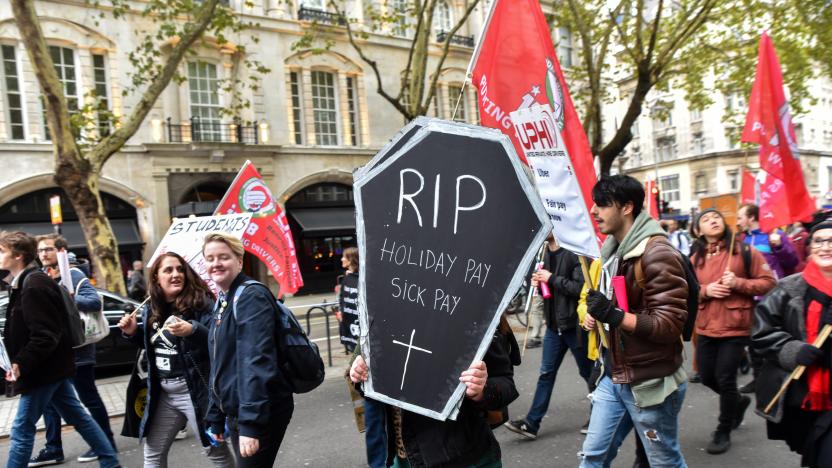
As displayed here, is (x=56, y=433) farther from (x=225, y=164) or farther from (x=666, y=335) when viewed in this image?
(x=225, y=164)

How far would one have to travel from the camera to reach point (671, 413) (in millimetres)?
3094

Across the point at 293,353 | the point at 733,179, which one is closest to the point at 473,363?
the point at 293,353

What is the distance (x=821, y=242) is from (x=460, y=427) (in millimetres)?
1961

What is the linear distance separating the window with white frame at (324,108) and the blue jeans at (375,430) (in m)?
19.2

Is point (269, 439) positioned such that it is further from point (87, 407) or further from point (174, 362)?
point (87, 407)

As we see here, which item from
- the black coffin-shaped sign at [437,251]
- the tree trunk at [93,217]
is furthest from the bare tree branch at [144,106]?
the black coffin-shaped sign at [437,251]

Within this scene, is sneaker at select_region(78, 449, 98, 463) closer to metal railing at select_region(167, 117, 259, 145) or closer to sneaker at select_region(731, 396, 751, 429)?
sneaker at select_region(731, 396, 751, 429)

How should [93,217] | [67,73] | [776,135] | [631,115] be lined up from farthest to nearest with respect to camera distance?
1. [67,73]
2. [631,115]
3. [93,217]
4. [776,135]

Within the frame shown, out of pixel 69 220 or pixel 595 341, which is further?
pixel 69 220

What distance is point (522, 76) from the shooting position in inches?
123

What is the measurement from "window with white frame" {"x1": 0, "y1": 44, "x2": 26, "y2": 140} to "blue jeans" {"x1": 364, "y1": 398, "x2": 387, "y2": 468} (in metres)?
17.3

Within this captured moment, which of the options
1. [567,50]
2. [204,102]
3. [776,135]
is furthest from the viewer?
[567,50]

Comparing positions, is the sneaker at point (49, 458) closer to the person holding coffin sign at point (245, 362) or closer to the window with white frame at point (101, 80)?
the person holding coffin sign at point (245, 362)

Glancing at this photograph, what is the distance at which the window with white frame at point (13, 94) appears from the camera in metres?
16.2
